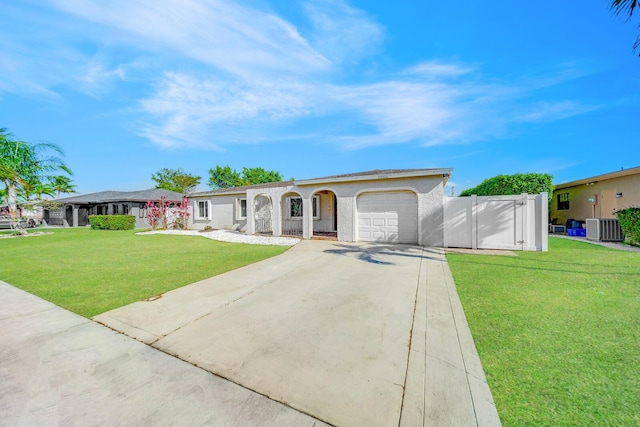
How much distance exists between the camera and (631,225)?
1041cm

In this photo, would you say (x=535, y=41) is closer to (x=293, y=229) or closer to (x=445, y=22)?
(x=445, y=22)

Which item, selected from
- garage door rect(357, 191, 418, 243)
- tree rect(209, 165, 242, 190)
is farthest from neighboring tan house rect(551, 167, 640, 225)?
tree rect(209, 165, 242, 190)

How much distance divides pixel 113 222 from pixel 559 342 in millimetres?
27877

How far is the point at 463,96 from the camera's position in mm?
13891

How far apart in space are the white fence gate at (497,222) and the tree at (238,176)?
137 ft

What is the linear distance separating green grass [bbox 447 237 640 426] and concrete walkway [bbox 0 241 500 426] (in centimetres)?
27

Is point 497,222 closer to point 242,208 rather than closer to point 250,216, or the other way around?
point 250,216

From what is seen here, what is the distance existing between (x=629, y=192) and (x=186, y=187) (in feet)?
183

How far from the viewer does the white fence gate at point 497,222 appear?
29.9 ft

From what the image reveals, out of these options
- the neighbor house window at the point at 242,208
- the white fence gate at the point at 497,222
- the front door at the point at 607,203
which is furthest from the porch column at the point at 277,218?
the front door at the point at 607,203

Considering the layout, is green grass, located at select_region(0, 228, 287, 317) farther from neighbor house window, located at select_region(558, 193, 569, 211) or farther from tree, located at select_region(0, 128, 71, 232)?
neighbor house window, located at select_region(558, 193, 569, 211)

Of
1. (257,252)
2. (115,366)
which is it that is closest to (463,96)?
(257,252)

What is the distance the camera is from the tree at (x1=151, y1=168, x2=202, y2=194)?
157 feet

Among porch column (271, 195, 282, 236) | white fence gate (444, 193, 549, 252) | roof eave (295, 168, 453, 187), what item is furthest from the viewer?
porch column (271, 195, 282, 236)
